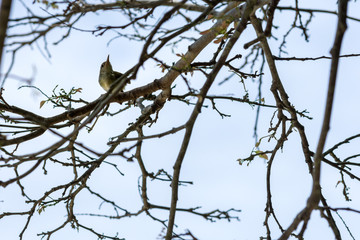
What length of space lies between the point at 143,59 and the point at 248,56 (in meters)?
2.42

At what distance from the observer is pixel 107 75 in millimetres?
5039

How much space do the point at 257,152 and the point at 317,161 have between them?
1.50 meters

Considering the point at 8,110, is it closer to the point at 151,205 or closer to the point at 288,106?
the point at 151,205

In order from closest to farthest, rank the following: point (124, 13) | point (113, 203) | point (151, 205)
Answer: point (151, 205), point (113, 203), point (124, 13)

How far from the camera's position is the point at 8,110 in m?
2.82

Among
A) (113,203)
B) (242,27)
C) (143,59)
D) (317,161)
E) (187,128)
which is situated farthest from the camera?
(113,203)

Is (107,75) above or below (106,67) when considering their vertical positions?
below

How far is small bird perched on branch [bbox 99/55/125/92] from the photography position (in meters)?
5.00

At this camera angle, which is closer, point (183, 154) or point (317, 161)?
point (317, 161)

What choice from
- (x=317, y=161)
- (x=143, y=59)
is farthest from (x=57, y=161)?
(x=317, y=161)

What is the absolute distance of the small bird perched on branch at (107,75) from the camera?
16.4 feet

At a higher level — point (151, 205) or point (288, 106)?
Answer: point (288, 106)

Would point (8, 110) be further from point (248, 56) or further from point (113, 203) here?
point (248, 56)

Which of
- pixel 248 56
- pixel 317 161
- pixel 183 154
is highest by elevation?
pixel 248 56
